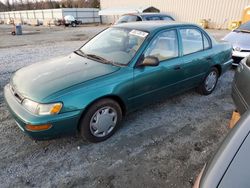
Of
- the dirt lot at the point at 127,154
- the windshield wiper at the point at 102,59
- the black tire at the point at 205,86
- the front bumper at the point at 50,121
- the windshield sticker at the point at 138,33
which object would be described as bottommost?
the dirt lot at the point at 127,154

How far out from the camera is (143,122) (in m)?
3.50

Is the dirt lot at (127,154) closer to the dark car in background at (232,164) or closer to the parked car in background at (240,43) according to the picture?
the dark car in background at (232,164)

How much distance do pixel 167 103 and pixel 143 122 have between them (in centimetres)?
86

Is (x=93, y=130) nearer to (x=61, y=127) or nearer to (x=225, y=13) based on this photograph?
(x=61, y=127)

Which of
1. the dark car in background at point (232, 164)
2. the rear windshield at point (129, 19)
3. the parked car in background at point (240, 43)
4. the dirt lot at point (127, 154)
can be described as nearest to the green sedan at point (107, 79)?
the dirt lot at point (127, 154)

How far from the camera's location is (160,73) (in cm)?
333

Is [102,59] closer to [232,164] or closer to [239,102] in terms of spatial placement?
[239,102]

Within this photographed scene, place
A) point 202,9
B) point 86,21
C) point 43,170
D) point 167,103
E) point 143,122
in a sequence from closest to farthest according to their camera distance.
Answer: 1. point 43,170
2. point 143,122
3. point 167,103
4. point 202,9
5. point 86,21

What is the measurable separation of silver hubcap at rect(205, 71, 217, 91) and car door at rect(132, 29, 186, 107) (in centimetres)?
99

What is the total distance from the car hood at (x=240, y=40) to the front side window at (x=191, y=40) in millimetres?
2461

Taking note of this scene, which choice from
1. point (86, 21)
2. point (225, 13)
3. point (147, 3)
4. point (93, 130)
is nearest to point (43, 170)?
point (93, 130)

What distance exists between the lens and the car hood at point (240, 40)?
591cm

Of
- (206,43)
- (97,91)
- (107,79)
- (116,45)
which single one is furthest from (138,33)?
(206,43)

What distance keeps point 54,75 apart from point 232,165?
2382mm
